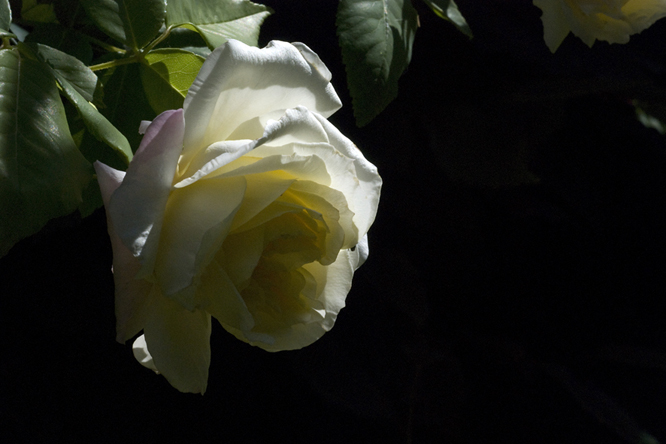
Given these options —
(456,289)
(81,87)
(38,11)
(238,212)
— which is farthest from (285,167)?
(456,289)

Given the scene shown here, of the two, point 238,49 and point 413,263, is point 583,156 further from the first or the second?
point 238,49

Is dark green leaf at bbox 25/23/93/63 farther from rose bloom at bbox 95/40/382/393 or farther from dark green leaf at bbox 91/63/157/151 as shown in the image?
rose bloom at bbox 95/40/382/393

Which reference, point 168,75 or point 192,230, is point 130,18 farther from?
point 192,230

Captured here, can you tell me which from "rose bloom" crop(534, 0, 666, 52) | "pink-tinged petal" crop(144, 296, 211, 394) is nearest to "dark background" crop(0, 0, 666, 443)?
"rose bloom" crop(534, 0, 666, 52)

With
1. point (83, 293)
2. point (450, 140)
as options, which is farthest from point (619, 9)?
point (83, 293)

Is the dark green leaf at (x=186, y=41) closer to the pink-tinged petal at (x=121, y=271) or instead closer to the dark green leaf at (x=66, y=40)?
the dark green leaf at (x=66, y=40)

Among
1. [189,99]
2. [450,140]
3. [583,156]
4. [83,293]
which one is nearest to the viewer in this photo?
[189,99]

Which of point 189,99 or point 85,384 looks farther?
point 85,384
